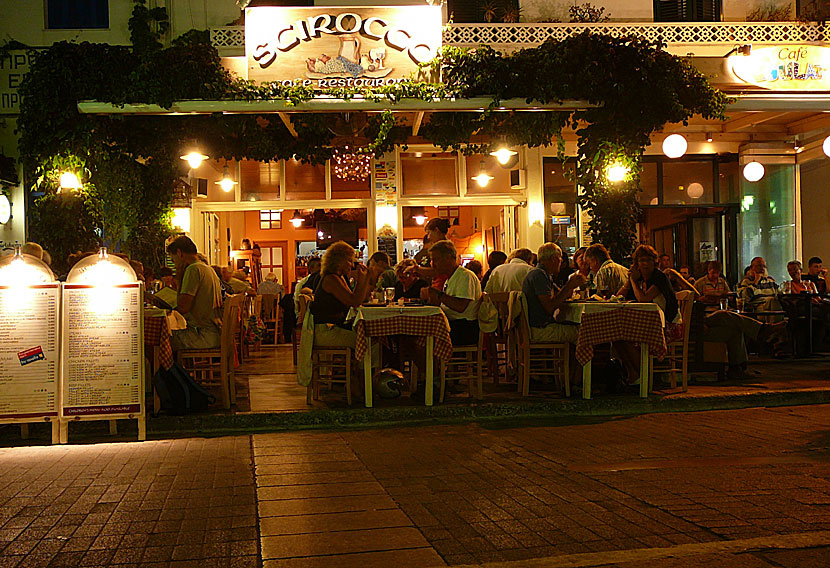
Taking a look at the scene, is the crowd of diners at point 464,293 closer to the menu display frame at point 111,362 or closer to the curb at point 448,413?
the curb at point 448,413

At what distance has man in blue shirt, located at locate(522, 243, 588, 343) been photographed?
927 cm

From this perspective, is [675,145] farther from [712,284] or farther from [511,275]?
[511,275]

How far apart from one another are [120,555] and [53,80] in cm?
784

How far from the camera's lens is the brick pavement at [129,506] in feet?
13.9

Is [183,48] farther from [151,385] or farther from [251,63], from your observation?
[151,385]

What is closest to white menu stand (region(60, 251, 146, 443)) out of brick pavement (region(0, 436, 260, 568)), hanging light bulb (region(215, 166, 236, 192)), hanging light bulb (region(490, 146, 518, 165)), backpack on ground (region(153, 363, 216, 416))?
brick pavement (region(0, 436, 260, 568))

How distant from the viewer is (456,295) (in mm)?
9055

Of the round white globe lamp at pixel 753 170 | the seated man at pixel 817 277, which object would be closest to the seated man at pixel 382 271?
the seated man at pixel 817 277

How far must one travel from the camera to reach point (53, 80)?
10.5 m

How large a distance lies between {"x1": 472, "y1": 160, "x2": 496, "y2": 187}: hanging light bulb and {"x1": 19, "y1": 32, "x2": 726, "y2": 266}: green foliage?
3852 millimetres

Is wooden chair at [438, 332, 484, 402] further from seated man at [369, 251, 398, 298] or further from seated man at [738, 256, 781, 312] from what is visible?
seated man at [738, 256, 781, 312]

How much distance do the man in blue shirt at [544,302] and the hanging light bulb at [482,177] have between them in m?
7.05

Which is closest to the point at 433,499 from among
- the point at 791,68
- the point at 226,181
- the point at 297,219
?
the point at 791,68

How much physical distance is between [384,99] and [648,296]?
3.93m
